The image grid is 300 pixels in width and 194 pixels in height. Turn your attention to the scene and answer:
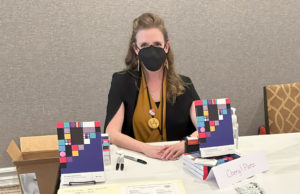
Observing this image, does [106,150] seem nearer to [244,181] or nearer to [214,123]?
[214,123]

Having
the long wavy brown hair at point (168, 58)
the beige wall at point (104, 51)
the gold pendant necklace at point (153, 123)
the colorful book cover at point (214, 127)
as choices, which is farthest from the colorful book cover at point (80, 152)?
the beige wall at point (104, 51)

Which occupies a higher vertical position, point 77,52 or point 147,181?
point 77,52

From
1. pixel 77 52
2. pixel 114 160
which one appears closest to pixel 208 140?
pixel 114 160

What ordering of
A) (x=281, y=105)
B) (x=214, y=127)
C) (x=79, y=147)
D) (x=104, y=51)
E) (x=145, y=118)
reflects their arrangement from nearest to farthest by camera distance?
(x=79, y=147) → (x=214, y=127) → (x=145, y=118) → (x=281, y=105) → (x=104, y=51)

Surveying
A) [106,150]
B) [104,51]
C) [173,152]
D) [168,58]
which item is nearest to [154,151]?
[173,152]

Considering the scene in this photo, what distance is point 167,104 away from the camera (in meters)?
1.81

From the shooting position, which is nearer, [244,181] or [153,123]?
[244,181]

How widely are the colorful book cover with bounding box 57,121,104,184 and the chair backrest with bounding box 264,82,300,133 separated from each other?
142cm

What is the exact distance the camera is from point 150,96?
182 centimetres

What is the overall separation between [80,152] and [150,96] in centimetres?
76

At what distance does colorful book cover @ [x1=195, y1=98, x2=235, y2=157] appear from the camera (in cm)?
125

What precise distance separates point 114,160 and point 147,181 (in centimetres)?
28

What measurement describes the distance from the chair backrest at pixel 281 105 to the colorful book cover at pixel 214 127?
0.95 meters

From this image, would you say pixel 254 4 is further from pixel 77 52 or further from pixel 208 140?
pixel 208 140
